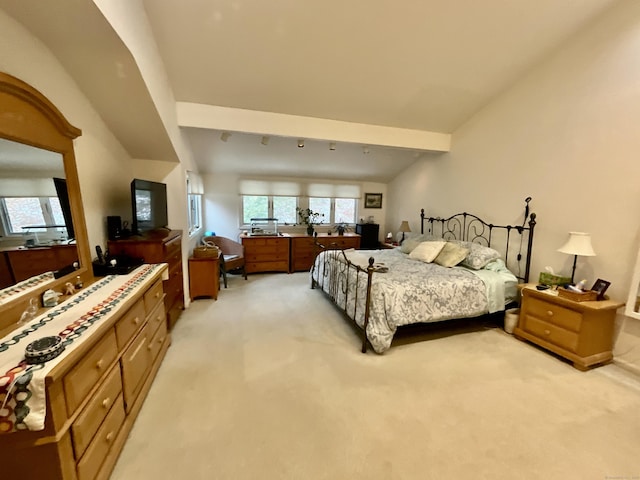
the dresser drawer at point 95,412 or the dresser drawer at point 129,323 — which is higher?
the dresser drawer at point 129,323

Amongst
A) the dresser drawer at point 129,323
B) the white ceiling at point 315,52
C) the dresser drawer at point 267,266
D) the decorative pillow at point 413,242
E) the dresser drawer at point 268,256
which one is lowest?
the dresser drawer at point 267,266

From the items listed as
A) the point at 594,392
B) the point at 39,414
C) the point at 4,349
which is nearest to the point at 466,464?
the point at 594,392

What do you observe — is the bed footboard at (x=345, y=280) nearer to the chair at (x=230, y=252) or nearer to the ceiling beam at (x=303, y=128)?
the chair at (x=230, y=252)

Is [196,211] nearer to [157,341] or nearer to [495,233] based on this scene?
[157,341]

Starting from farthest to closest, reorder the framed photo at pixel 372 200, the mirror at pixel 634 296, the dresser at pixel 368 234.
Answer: the framed photo at pixel 372 200
the dresser at pixel 368 234
the mirror at pixel 634 296

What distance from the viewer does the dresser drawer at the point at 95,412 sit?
→ 120 cm

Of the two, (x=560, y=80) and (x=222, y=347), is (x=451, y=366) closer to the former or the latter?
(x=222, y=347)

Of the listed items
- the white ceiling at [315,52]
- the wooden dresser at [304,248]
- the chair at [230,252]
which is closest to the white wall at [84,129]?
the white ceiling at [315,52]

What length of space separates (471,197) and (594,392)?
2637 millimetres

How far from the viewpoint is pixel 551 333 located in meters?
2.68

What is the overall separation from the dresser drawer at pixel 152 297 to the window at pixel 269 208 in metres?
3.46

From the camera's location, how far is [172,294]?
3.06 metres

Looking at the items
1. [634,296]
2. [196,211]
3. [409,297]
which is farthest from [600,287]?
[196,211]

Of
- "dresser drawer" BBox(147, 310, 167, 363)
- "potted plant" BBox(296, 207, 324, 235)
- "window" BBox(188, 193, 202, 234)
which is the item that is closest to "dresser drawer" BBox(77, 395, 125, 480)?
"dresser drawer" BBox(147, 310, 167, 363)
